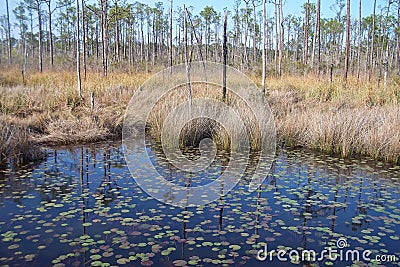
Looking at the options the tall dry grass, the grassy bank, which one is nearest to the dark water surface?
the tall dry grass

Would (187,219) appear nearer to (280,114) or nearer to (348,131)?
(348,131)

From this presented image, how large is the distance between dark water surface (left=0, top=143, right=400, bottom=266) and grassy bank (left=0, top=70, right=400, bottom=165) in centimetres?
100

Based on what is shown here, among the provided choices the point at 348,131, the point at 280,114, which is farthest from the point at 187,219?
the point at 280,114

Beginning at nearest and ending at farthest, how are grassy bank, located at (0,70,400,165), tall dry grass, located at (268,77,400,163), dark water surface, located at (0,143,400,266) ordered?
dark water surface, located at (0,143,400,266) → tall dry grass, located at (268,77,400,163) → grassy bank, located at (0,70,400,165)

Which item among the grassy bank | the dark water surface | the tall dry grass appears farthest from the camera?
the grassy bank

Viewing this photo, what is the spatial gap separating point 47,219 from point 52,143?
3.70 m

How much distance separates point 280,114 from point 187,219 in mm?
4844

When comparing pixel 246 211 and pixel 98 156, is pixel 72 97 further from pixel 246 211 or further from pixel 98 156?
pixel 246 211

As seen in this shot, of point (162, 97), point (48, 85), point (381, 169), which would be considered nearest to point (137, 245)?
point (381, 169)

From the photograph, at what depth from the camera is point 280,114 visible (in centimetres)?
759

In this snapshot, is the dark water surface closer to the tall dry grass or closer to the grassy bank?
the tall dry grass

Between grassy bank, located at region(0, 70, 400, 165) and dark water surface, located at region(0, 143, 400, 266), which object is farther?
grassy bank, located at region(0, 70, 400, 165)

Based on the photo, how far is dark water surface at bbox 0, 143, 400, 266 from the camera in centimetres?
262

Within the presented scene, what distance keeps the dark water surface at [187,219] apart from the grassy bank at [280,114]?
39.5 inches
